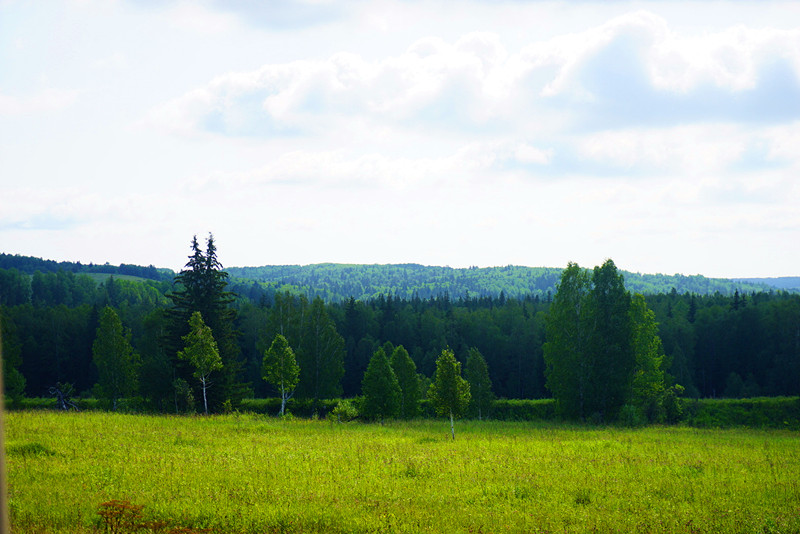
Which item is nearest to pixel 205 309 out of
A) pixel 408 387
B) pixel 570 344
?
pixel 408 387

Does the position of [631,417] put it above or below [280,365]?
below

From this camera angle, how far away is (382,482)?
1664 cm

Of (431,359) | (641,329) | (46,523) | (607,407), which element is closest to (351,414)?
(607,407)

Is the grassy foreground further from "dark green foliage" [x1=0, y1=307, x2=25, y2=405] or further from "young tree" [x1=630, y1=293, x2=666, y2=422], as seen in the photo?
"dark green foliage" [x1=0, y1=307, x2=25, y2=405]

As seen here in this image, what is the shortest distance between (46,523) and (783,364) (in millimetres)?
87112

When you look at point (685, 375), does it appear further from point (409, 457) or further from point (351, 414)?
point (409, 457)

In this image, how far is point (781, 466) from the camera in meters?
20.5

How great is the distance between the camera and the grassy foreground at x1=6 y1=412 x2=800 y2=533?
519 inches

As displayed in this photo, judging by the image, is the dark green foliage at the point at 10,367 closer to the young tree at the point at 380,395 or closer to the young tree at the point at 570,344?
the young tree at the point at 380,395

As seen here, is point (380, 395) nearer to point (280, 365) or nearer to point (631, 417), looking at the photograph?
point (280, 365)

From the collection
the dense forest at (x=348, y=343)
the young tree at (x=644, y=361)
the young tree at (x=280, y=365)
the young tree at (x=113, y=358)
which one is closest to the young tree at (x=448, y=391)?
the young tree at (x=280, y=365)

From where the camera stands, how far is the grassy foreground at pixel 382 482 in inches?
519

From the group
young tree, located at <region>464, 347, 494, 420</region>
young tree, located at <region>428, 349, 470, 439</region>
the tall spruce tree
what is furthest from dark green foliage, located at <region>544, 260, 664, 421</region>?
the tall spruce tree

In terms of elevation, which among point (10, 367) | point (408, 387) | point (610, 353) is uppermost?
point (610, 353)
